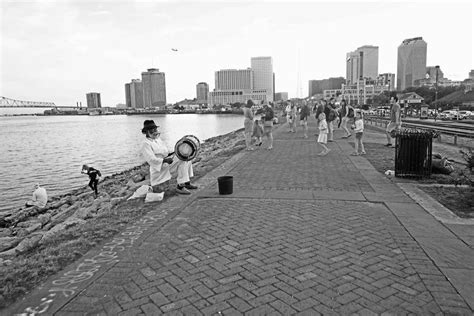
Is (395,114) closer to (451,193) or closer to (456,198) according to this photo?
(451,193)

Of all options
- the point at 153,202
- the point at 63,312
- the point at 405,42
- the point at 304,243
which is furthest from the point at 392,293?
the point at 405,42

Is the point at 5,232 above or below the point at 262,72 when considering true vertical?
below

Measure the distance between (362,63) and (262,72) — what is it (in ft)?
173

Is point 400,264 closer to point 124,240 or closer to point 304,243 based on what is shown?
point 304,243

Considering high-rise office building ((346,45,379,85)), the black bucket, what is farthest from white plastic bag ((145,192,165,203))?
high-rise office building ((346,45,379,85))

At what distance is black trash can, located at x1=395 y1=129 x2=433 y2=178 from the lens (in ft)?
26.1

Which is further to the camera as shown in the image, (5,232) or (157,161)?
(5,232)

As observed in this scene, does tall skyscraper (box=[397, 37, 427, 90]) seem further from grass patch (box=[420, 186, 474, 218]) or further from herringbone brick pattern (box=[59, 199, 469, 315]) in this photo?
herringbone brick pattern (box=[59, 199, 469, 315])

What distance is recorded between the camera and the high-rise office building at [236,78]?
190 meters

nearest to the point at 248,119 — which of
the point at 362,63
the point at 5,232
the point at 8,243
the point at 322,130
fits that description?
the point at 322,130

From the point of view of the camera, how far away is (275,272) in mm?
3793

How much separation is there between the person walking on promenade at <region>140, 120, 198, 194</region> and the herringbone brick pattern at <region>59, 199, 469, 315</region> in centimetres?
176

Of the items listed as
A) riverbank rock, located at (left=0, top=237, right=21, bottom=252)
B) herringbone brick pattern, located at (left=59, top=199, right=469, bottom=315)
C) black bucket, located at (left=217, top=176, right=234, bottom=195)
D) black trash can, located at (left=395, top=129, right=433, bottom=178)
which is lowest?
riverbank rock, located at (left=0, top=237, right=21, bottom=252)

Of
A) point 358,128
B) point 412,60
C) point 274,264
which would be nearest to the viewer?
point 274,264
